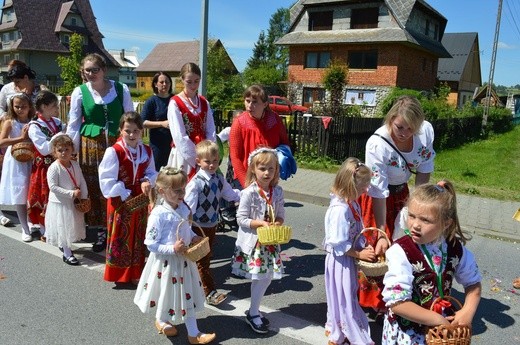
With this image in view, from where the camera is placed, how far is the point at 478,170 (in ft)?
42.0

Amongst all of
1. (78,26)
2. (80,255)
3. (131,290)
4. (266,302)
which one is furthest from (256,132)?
(78,26)

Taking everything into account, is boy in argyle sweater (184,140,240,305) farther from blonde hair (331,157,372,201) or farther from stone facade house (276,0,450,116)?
stone facade house (276,0,450,116)

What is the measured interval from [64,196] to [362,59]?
98.2ft

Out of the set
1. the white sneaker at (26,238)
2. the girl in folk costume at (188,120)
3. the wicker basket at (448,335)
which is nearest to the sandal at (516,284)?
the wicker basket at (448,335)

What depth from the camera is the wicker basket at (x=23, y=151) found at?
5441 mm

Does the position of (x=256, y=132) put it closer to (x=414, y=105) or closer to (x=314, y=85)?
(x=414, y=105)

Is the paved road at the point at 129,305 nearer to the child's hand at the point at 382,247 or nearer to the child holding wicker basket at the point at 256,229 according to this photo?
the child holding wicker basket at the point at 256,229

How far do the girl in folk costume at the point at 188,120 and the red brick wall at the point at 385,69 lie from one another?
27379 mm

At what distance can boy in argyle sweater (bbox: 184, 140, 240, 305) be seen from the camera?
3900 mm

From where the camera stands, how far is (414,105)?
11.1 ft

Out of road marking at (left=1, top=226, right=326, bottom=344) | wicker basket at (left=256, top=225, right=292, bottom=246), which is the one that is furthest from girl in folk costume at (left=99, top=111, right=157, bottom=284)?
wicker basket at (left=256, top=225, right=292, bottom=246)

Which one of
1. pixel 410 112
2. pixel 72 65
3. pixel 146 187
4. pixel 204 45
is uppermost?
pixel 72 65

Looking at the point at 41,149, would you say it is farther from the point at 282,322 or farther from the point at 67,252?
the point at 282,322

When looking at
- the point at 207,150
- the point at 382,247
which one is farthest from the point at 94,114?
the point at 382,247
